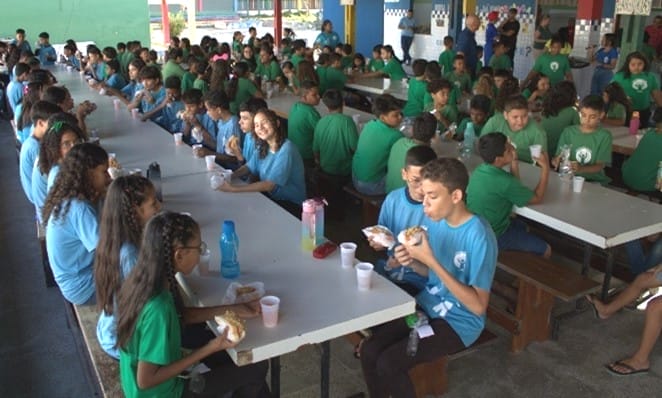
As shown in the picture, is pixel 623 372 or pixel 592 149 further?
pixel 592 149

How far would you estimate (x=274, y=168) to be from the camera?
461 cm

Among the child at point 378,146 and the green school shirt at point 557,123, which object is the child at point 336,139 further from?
the green school shirt at point 557,123

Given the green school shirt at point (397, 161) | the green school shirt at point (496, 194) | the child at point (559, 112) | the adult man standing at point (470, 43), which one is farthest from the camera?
the adult man standing at point (470, 43)

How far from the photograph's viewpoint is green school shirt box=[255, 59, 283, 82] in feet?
33.9

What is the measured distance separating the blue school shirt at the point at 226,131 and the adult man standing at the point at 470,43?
668 cm

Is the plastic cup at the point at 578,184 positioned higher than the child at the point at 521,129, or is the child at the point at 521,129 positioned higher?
the child at the point at 521,129

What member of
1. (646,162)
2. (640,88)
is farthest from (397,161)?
(640,88)

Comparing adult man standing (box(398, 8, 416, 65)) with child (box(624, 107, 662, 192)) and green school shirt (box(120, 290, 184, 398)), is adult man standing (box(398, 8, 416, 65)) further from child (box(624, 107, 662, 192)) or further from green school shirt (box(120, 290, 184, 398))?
green school shirt (box(120, 290, 184, 398))

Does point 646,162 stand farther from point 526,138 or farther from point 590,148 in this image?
point 526,138

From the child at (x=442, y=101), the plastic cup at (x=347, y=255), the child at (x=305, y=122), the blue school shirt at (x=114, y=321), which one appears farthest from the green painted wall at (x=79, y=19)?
the plastic cup at (x=347, y=255)

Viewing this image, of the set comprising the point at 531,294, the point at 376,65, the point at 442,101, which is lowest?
the point at 531,294

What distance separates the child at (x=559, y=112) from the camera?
6082 millimetres

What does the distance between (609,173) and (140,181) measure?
5.07 m

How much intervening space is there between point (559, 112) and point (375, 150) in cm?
204
